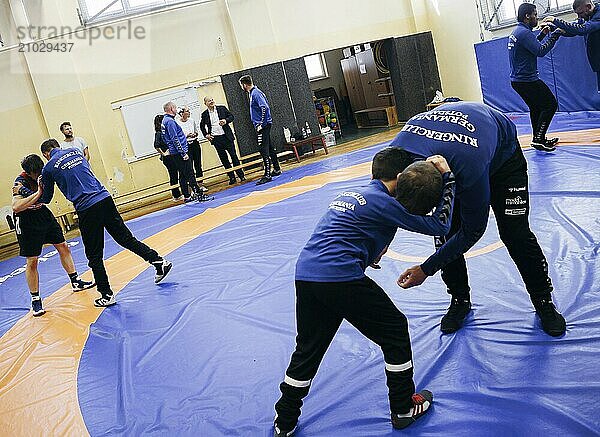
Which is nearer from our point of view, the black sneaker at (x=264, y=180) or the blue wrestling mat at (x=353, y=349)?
the blue wrestling mat at (x=353, y=349)

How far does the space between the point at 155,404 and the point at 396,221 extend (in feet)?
6.43

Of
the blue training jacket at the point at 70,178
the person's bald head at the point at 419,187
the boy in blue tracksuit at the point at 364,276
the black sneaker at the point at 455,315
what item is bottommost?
the black sneaker at the point at 455,315

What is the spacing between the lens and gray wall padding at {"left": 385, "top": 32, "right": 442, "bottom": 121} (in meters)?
13.7

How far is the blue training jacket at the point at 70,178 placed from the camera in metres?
5.11

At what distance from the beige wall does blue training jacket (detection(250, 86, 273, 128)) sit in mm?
2373

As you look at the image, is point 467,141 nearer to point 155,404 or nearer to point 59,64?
point 155,404

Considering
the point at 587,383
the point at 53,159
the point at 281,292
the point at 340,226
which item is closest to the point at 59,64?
the point at 53,159

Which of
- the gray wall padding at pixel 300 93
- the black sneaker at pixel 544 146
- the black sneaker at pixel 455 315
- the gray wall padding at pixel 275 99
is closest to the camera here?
the black sneaker at pixel 455 315

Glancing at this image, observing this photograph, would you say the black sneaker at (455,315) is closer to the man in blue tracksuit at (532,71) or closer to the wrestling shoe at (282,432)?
the wrestling shoe at (282,432)

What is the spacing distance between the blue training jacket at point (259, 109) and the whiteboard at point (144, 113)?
2534mm

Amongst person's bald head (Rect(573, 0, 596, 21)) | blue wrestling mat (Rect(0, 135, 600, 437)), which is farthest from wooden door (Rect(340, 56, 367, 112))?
blue wrestling mat (Rect(0, 135, 600, 437))

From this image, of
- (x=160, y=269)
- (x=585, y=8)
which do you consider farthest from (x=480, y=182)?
(x=585, y=8)

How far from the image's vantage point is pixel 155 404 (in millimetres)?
3387

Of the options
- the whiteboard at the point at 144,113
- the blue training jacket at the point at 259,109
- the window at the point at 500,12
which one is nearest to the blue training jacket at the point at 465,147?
the blue training jacket at the point at 259,109
